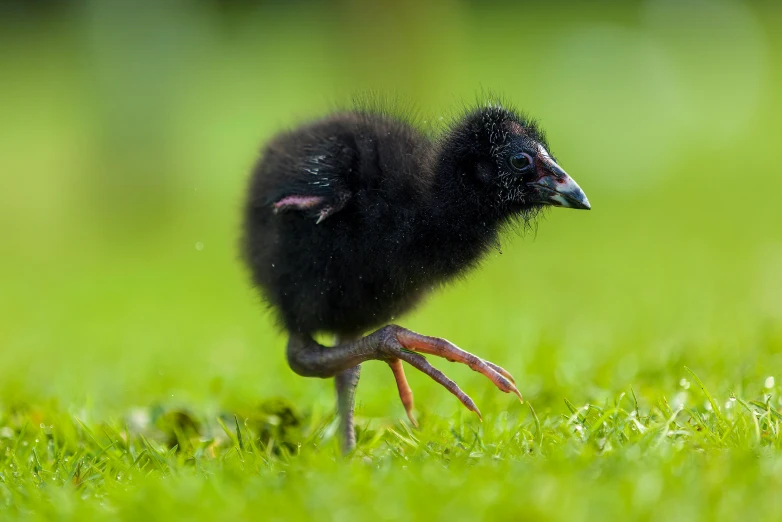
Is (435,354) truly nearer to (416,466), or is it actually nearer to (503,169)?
(416,466)

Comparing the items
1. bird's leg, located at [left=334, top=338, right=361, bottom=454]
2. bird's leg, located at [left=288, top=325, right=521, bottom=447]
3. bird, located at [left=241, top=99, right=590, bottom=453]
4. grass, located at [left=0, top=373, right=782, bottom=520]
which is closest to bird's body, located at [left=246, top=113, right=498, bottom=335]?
bird, located at [left=241, top=99, right=590, bottom=453]

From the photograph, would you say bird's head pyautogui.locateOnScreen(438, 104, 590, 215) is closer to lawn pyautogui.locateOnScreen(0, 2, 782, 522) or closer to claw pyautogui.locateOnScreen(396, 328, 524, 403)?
lawn pyautogui.locateOnScreen(0, 2, 782, 522)

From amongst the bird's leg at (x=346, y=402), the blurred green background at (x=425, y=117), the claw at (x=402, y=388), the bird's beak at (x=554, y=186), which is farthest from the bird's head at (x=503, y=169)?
the bird's leg at (x=346, y=402)

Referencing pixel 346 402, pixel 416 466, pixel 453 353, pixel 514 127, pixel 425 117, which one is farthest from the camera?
pixel 425 117

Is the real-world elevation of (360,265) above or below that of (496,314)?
above

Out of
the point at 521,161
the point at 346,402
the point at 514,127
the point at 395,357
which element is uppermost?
the point at 514,127

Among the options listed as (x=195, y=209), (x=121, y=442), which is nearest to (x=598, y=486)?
(x=121, y=442)

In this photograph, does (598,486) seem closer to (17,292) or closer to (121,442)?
(121,442)

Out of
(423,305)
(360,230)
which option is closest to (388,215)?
(360,230)

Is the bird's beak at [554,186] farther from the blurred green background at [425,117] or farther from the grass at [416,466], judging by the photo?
the grass at [416,466]
